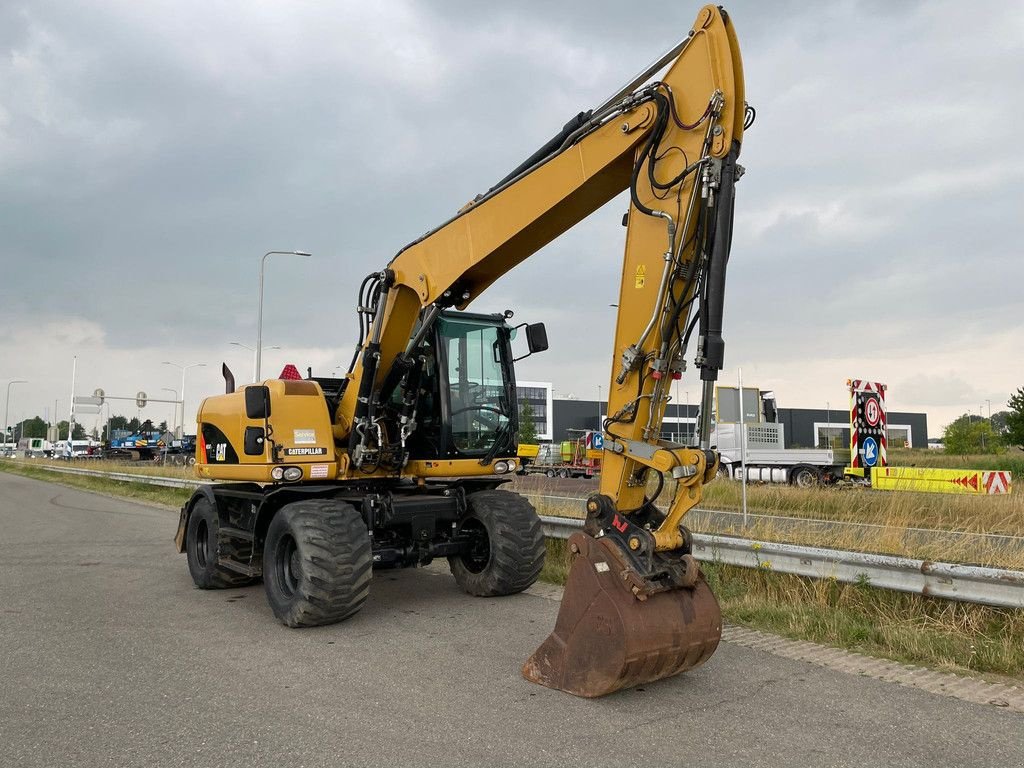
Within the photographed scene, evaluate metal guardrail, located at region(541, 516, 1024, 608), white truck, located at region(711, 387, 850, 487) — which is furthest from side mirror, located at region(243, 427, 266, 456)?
white truck, located at region(711, 387, 850, 487)

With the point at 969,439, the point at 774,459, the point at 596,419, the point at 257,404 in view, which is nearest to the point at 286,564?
the point at 257,404

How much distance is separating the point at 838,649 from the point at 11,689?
564 centimetres

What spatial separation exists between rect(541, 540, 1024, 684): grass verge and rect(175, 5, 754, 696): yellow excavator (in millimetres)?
1490

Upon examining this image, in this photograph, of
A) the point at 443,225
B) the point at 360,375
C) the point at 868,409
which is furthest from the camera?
the point at 868,409

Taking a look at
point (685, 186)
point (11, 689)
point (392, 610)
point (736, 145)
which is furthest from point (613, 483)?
point (11, 689)

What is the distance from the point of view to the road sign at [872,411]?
2056cm

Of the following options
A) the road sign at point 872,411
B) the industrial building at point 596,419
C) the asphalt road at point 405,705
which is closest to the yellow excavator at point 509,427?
the asphalt road at point 405,705

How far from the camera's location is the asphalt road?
155 inches

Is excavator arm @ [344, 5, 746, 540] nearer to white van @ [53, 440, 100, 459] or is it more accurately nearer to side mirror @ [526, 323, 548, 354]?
side mirror @ [526, 323, 548, 354]

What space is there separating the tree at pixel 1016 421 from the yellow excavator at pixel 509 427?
1618 inches

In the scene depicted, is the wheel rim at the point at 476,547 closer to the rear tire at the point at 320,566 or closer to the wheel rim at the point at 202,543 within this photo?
the rear tire at the point at 320,566

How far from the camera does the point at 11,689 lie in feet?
A: 16.4

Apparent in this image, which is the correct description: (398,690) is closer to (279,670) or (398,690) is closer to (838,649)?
(279,670)

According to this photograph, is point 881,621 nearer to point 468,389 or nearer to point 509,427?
point 509,427
